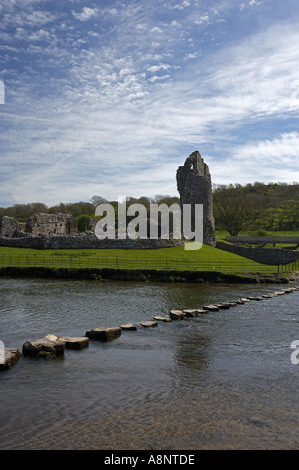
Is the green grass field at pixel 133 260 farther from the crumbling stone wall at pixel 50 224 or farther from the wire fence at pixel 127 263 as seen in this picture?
the crumbling stone wall at pixel 50 224

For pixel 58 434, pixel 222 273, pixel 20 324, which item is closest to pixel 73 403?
pixel 58 434

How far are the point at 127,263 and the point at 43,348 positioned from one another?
64.7 ft

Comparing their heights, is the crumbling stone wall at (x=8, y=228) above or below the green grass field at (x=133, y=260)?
above

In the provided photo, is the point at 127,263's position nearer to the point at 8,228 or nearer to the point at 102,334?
the point at 102,334

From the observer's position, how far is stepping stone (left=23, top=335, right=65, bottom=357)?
10086 millimetres

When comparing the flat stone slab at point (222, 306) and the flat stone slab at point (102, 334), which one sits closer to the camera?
the flat stone slab at point (102, 334)

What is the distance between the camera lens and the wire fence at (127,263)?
2869 centimetres

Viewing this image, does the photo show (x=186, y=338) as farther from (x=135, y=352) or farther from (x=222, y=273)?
(x=222, y=273)

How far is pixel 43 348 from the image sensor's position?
1023 cm

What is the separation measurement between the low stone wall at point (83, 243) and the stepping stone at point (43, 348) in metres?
25.4

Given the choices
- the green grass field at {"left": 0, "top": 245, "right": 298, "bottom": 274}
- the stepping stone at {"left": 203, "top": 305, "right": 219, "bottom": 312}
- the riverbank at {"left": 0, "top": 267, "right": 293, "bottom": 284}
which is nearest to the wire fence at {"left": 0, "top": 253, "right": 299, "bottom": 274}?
the green grass field at {"left": 0, "top": 245, "right": 298, "bottom": 274}

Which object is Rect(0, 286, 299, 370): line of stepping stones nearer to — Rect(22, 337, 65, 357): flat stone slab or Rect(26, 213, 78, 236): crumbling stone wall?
Rect(22, 337, 65, 357): flat stone slab

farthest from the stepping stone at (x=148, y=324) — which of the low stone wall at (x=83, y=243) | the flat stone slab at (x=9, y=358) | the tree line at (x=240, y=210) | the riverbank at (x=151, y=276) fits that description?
the tree line at (x=240, y=210)
